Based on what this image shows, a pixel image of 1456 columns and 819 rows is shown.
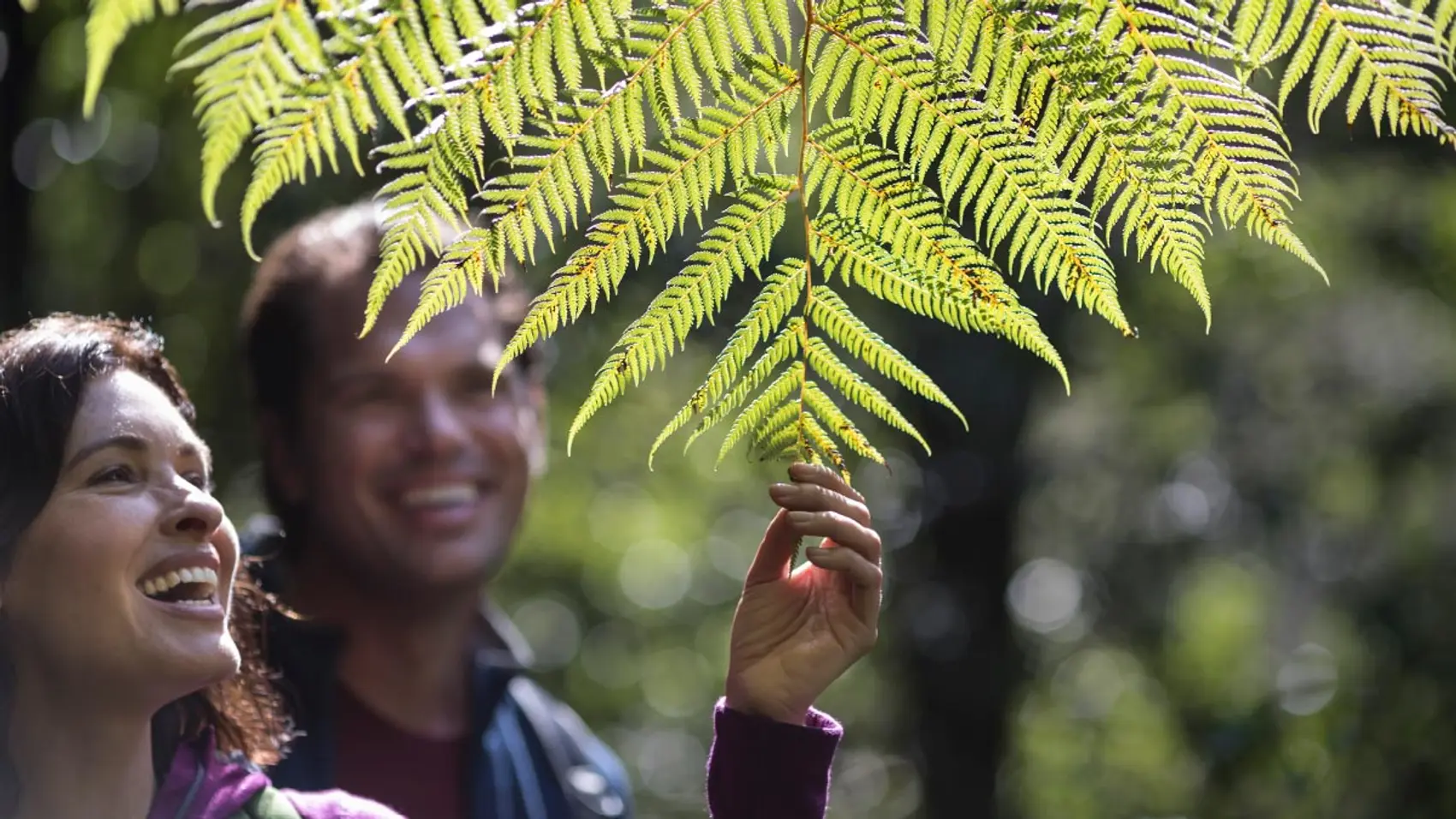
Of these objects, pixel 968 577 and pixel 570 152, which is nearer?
pixel 570 152

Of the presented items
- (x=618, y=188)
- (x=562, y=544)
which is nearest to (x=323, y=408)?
(x=618, y=188)

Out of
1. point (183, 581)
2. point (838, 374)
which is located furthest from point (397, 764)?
point (838, 374)

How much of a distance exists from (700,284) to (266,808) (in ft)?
3.18

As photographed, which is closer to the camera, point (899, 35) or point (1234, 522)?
point (899, 35)

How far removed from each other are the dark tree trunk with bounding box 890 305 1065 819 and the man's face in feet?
11.9

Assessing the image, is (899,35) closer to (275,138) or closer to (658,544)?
(275,138)

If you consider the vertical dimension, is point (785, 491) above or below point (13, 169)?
above

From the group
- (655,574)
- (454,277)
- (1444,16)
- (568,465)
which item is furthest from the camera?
(655,574)

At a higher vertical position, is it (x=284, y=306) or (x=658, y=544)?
(x=284, y=306)

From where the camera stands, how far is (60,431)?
1.72 metres

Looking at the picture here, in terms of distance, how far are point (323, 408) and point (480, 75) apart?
1983 millimetres

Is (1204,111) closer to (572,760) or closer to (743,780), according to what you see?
(743,780)

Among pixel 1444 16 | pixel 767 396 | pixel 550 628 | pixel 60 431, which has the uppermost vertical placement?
pixel 1444 16

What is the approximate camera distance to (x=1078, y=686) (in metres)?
11.9
